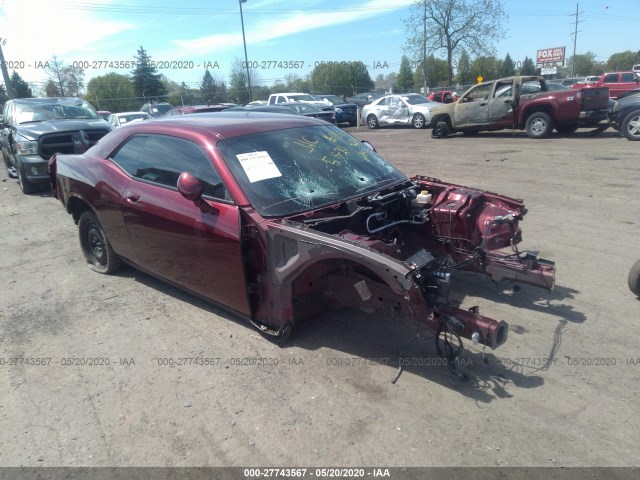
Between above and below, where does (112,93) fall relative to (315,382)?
above

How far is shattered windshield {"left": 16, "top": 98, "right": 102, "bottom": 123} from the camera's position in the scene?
10234mm

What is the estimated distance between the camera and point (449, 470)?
2418 mm

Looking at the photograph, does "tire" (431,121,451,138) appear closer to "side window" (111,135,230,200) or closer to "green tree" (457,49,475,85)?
"side window" (111,135,230,200)

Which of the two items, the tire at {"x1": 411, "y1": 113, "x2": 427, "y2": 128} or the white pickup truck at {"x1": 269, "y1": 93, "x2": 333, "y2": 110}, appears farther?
the white pickup truck at {"x1": 269, "y1": 93, "x2": 333, "y2": 110}

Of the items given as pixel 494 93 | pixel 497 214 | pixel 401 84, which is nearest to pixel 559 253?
pixel 497 214

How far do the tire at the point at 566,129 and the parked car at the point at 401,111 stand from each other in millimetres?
7130

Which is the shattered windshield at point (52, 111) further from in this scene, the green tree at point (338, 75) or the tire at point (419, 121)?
the green tree at point (338, 75)

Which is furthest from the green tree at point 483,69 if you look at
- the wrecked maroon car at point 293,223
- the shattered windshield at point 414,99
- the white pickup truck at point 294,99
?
the wrecked maroon car at point 293,223

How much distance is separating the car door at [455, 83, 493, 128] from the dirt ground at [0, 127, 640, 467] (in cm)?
1144

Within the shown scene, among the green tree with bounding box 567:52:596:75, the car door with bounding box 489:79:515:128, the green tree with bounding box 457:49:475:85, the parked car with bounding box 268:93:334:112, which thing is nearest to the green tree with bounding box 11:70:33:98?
the parked car with bounding box 268:93:334:112

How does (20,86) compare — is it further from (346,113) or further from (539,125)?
(539,125)

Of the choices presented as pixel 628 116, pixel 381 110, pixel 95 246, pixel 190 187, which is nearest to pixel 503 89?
pixel 628 116

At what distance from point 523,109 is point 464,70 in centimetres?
3801

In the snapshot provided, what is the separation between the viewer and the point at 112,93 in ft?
156
